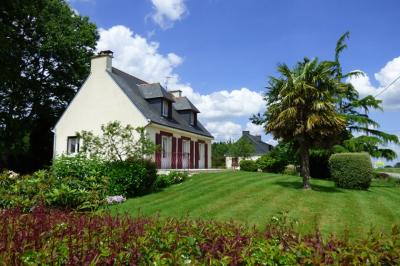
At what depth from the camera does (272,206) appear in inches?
423

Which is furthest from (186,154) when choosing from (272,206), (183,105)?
(272,206)

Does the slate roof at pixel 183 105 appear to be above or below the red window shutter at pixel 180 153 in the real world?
above

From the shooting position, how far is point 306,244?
9.59 feet

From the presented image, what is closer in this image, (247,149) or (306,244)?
(306,244)

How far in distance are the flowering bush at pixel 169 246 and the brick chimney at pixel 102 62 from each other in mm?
20422

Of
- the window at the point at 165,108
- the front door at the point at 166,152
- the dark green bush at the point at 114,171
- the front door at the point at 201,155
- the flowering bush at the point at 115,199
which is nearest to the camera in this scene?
the flowering bush at the point at 115,199

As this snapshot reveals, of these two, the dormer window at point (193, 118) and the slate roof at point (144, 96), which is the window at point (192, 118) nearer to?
the dormer window at point (193, 118)

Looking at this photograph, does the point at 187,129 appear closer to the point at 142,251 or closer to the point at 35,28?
the point at 35,28

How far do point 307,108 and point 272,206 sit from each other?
4516 millimetres

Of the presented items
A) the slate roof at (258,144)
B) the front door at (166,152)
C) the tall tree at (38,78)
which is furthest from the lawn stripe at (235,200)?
the slate roof at (258,144)

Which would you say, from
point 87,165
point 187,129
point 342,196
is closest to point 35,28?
point 187,129

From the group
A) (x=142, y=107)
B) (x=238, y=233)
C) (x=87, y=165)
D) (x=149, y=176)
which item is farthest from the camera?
(x=142, y=107)

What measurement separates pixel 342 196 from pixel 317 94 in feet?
12.3

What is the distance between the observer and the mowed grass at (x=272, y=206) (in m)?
9.10
